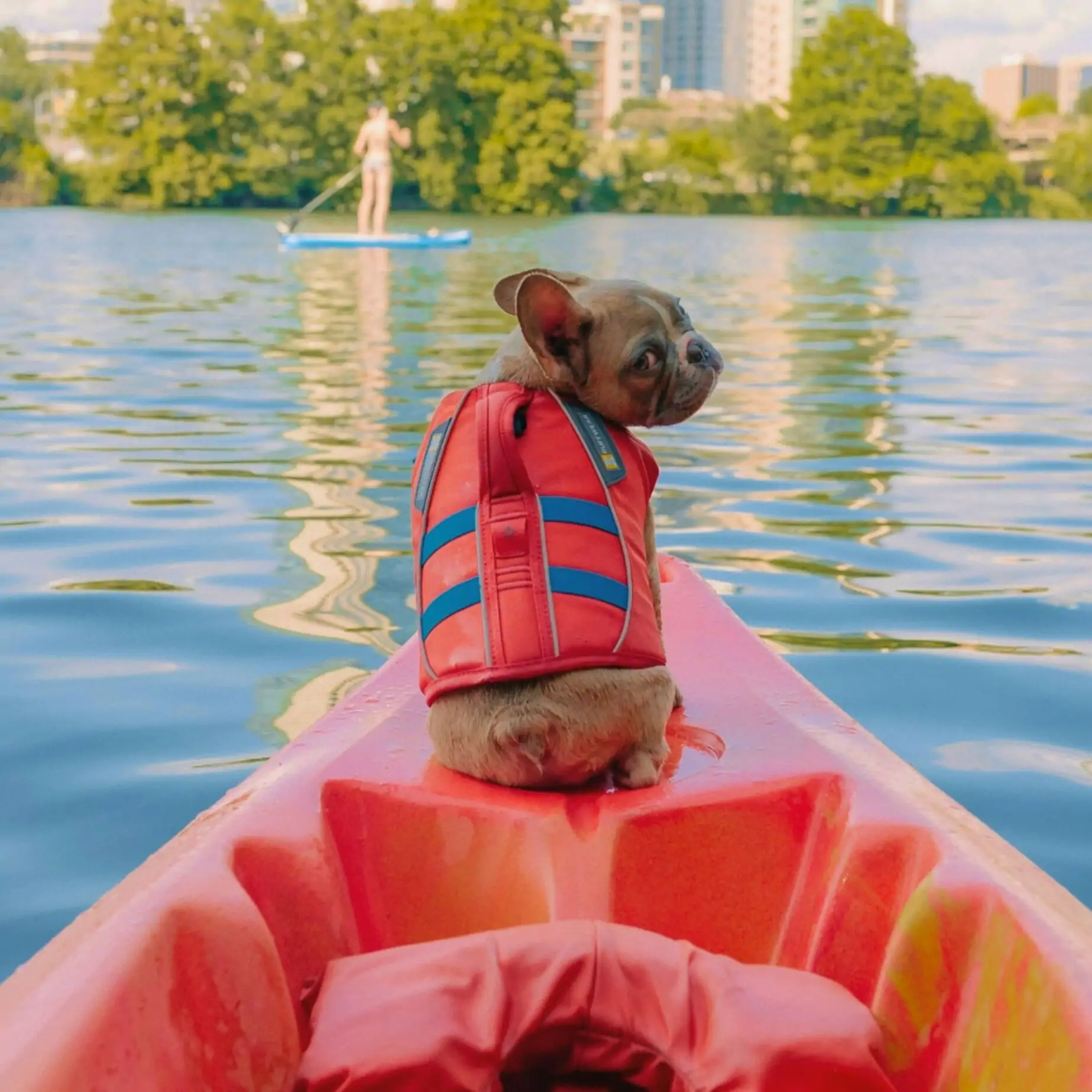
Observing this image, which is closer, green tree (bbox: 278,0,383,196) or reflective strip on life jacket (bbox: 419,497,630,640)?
reflective strip on life jacket (bbox: 419,497,630,640)

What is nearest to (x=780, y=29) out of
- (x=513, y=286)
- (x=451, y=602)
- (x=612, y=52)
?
(x=612, y=52)

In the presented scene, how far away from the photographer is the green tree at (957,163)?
230 feet

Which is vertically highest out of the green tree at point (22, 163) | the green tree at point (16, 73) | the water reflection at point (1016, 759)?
the green tree at point (16, 73)

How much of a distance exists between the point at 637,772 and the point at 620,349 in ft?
2.24

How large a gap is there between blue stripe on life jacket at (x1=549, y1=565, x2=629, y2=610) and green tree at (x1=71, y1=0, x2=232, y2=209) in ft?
209

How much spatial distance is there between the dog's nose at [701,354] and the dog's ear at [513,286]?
0.69 feet

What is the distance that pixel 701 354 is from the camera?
2613mm

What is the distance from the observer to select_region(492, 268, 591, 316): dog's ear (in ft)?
8.66

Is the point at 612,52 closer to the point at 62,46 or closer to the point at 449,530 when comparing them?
the point at 62,46

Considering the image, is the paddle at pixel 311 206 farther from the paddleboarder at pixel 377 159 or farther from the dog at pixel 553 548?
the dog at pixel 553 548

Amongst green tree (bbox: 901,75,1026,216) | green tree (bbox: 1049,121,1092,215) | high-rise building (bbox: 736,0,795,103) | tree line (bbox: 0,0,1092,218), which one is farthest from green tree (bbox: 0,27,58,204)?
high-rise building (bbox: 736,0,795,103)

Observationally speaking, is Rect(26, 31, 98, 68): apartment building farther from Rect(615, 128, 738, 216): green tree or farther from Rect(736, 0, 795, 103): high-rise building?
Rect(615, 128, 738, 216): green tree

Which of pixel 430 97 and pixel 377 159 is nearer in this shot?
pixel 377 159

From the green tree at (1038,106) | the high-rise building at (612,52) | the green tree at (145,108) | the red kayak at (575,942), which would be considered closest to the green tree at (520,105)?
the green tree at (145,108)
